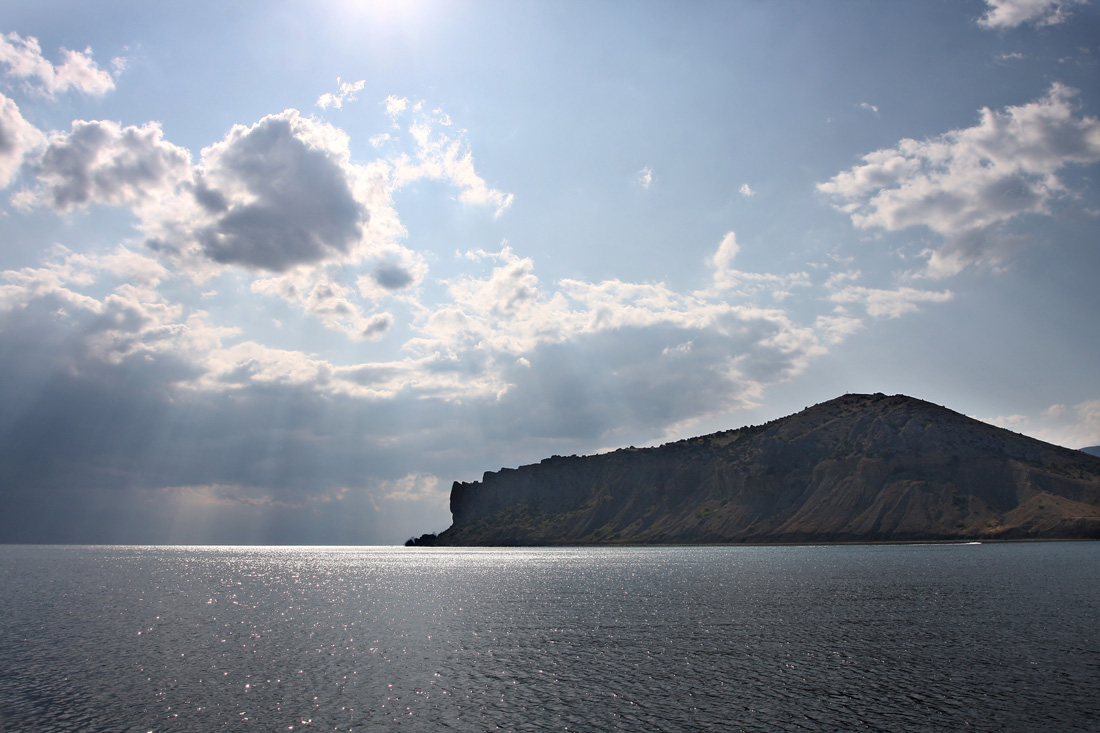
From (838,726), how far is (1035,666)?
59.5 ft

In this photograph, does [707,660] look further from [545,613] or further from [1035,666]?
[545,613]

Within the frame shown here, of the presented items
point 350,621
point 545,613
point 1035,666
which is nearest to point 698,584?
point 545,613

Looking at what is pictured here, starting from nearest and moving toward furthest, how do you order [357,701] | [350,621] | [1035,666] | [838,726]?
[838,726] → [357,701] → [1035,666] → [350,621]

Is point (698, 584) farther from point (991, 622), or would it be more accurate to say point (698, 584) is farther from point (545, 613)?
point (991, 622)

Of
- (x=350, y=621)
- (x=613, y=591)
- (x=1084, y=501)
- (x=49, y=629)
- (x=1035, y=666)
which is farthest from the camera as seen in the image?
(x=1084, y=501)

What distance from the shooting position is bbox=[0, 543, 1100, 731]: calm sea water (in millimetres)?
30750

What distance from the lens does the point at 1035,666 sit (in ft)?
125

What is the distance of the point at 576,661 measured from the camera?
140 feet

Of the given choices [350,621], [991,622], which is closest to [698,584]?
[991,622]

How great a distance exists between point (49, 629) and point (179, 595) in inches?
1353

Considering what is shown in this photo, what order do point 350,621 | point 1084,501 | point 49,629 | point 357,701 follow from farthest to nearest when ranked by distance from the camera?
point 1084,501 < point 350,621 < point 49,629 < point 357,701

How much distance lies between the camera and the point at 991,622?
53.6m

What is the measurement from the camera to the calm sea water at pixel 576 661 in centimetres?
3075

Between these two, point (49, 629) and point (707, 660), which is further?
point (49, 629)
